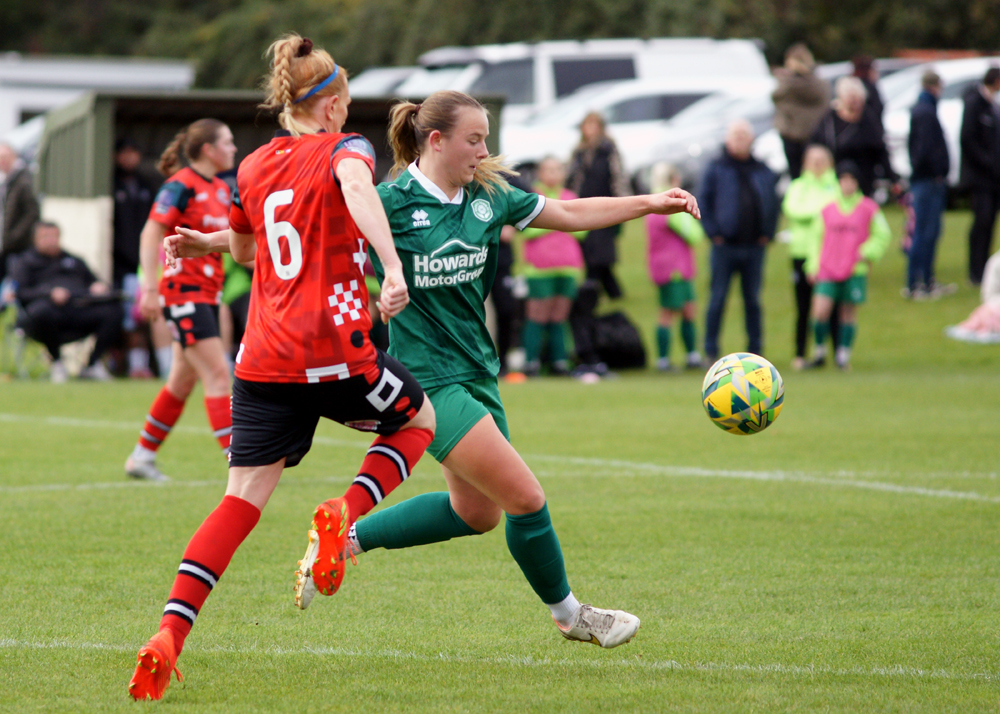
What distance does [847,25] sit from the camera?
3762cm

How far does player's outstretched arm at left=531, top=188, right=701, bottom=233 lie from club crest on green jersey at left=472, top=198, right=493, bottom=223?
194mm

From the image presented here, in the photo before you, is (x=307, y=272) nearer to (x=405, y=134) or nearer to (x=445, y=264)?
(x=445, y=264)

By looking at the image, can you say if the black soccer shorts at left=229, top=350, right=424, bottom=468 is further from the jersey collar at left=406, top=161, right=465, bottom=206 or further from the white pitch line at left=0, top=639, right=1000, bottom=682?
the white pitch line at left=0, top=639, right=1000, bottom=682

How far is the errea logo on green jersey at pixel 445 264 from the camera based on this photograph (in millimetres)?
4418

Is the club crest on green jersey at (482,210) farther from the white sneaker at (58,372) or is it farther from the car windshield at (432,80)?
the car windshield at (432,80)

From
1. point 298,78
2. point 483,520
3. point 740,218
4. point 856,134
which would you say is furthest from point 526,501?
point 856,134

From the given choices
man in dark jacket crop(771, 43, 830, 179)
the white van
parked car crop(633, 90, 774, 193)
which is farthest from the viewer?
the white van

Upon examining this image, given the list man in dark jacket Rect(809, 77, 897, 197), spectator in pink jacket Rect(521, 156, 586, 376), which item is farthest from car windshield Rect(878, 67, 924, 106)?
spectator in pink jacket Rect(521, 156, 586, 376)

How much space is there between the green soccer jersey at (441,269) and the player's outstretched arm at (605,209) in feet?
0.52

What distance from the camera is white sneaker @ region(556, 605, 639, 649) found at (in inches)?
175

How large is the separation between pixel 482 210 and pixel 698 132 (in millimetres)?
19078

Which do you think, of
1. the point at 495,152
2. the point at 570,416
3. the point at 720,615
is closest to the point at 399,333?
the point at 720,615

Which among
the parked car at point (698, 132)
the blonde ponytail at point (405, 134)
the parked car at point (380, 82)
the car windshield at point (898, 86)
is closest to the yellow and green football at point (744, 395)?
the blonde ponytail at point (405, 134)

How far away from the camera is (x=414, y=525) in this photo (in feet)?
15.8
